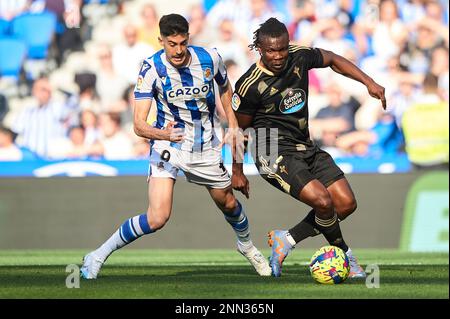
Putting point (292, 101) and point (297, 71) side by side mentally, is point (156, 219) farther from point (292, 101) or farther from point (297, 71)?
point (297, 71)

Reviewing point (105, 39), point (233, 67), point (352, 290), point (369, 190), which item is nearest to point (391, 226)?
point (369, 190)

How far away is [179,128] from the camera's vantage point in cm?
876

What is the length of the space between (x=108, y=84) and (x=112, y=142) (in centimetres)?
101

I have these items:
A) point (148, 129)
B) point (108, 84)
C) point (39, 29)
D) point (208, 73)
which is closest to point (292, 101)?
point (208, 73)

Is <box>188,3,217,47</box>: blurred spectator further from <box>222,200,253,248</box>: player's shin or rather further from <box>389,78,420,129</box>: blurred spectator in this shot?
<box>222,200,253,248</box>: player's shin

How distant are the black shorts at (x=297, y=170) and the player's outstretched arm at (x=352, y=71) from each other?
29.2 inches

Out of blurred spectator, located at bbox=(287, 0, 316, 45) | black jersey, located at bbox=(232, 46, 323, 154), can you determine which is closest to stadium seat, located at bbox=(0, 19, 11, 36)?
blurred spectator, located at bbox=(287, 0, 316, 45)

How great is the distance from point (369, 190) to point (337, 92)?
185cm

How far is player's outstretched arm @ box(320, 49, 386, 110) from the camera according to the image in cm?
875

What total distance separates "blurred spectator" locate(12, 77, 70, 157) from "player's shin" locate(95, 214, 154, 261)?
7.01 m

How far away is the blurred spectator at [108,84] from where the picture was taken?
51.7ft

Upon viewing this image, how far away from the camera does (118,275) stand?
909cm

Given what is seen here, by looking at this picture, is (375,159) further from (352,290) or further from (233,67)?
(352,290)

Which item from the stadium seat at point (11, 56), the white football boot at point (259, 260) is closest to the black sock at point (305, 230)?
the white football boot at point (259, 260)
